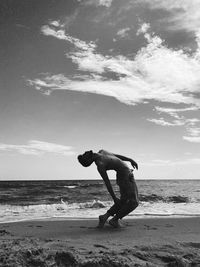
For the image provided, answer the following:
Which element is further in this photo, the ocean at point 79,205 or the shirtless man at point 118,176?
the ocean at point 79,205

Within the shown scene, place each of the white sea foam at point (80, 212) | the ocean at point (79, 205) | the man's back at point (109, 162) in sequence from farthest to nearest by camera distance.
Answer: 1. the ocean at point (79, 205)
2. the white sea foam at point (80, 212)
3. the man's back at point (109, 162)

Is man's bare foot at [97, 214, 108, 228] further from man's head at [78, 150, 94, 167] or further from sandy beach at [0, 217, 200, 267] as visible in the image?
man's head at [78, 150, 94, 167]

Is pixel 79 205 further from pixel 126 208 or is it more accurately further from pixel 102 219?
pixel 126 208

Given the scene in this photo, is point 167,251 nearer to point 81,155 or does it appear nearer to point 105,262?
point 105,262

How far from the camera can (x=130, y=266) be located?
2883 millimetres

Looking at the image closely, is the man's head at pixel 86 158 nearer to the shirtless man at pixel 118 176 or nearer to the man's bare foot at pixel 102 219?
the shirtless man at pixel 118 176

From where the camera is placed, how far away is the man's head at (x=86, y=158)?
5.31 metres

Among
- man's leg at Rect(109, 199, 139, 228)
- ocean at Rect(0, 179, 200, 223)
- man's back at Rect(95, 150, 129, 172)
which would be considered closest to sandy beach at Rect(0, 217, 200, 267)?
man's leg at Rect(109, 199, 139, 228)

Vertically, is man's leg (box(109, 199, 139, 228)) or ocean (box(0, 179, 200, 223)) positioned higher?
man's leg (box(109, 199, 139, 228))

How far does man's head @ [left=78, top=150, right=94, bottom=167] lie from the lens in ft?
17.4

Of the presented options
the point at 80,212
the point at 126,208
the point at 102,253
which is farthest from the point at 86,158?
the point at 80,212

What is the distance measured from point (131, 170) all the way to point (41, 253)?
8.94 feet

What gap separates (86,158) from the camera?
17.5ft

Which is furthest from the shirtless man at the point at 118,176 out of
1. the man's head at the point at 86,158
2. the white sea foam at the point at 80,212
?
the white sea foam at the point at 80,212
